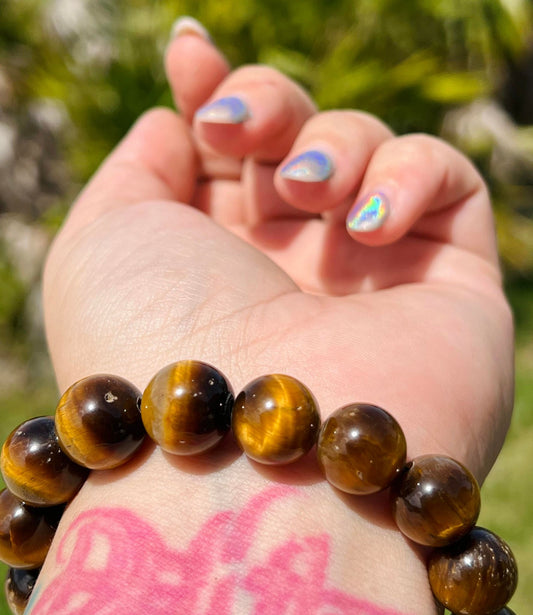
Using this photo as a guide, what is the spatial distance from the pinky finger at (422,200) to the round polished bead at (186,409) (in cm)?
59

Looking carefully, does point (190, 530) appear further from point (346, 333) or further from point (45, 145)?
point (45, 145)

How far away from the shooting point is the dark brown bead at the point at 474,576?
3.63 ft

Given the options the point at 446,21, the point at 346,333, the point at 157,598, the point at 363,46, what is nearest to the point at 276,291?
the point at 346,333

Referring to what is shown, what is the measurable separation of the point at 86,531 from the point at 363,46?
405 cm

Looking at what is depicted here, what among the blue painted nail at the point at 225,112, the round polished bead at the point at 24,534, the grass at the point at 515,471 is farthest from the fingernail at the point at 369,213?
the grass at the point at 515,471

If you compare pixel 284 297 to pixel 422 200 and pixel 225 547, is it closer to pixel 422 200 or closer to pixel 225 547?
pixel 422 200

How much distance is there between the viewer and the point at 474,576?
3.64ft

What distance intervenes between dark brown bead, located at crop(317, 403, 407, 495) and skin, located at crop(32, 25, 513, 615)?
9 centimetres

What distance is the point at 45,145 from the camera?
4.59 meters

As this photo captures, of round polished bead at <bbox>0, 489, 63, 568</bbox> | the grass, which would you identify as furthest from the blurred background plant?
round polished bead at <bbox>0, 489, 63, 568</bbox>

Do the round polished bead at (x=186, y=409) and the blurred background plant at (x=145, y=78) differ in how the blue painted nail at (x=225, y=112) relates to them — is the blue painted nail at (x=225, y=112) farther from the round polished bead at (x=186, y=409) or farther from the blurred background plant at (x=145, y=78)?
the blurred background plant at (x=145, y=78)

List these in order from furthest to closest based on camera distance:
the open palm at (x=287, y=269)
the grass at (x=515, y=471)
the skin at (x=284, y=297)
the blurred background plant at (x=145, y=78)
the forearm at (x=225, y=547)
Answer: the blurred background plant at (x=145, y=78) < the grass at (x=515, y=471) < the open palm at (x=287, y=269) < the skin at (x=284, y=297) < the forearm at (x=225, y=547)

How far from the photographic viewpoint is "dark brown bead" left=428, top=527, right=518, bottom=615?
1.11 meters

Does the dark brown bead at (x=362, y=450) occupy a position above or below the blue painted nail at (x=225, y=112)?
below
